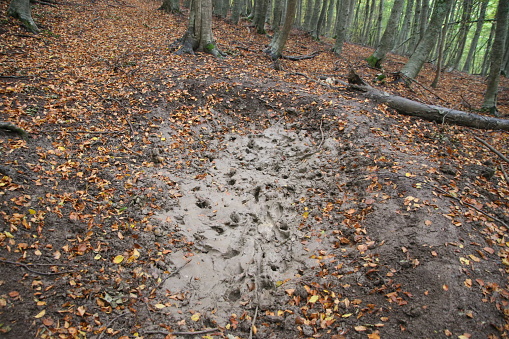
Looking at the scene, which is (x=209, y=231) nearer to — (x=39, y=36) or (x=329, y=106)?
(x=329, y=106)

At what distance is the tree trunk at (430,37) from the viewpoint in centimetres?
955

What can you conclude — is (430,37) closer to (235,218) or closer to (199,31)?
(199,31)

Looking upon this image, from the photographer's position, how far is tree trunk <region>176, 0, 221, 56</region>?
9.80 metres

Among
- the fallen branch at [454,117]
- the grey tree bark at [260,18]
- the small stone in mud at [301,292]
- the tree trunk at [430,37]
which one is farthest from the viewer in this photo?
the grey tree bark at [260,18]

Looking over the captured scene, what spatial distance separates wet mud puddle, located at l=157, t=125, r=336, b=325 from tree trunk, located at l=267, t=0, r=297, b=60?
17.2 ft

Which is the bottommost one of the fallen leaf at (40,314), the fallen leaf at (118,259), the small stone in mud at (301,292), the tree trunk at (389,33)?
the small stone in mud at (301,292)

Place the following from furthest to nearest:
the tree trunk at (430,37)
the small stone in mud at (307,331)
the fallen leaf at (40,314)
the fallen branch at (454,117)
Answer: the tree trunk at (430,37), the fallen branch at (454,117), the small stone in mud at (307,331), the fallen leaf at (40,314)

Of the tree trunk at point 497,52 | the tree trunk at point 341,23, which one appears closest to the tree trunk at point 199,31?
the tree trunk at point 341,23

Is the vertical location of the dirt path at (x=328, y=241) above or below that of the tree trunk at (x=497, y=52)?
below

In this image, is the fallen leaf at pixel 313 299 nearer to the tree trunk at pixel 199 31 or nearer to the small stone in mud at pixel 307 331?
the small stone in mud at pixel 307 331

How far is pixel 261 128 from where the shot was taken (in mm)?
7680

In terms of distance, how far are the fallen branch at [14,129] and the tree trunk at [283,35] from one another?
9.04 meters

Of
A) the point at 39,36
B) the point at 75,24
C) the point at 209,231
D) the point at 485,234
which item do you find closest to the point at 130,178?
the point at 209,231

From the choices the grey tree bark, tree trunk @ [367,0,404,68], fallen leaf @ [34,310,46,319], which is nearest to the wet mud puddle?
fallen leaf @ [34,310,46,319]
